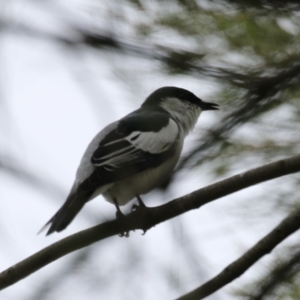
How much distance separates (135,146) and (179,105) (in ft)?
3.34

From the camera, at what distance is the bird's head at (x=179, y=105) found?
4.80m

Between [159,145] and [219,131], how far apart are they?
5.96ft

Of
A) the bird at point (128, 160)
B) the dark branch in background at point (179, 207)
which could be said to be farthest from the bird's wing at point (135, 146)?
the dark branch in background at point (179, 207)

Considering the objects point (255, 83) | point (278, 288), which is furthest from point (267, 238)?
point (255, 83)

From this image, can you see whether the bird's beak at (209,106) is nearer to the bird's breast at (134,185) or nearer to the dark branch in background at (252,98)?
the bird's breast at (134,185)

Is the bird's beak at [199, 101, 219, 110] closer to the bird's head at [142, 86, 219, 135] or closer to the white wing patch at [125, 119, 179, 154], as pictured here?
the white wing patch at [125, 119, 179, 154]

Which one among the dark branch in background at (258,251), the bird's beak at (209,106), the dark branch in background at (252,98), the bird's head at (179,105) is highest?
the dark branch in background at (252,98)

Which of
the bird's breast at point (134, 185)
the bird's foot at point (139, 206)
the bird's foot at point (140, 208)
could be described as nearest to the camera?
the bird's foot at point (140, 208)

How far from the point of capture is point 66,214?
132 inches

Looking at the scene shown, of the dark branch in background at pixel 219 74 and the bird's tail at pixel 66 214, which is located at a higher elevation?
the dark branch in background at pixel 219 74

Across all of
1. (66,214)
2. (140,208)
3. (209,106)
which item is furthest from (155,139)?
(66,214)

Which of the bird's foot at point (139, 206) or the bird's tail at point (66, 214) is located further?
the bird's foot at point (139, 206)

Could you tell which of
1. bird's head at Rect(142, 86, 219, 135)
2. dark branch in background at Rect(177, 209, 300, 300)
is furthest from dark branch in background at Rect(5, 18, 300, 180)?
bird's head at Rect(142, 86, 219, 135)

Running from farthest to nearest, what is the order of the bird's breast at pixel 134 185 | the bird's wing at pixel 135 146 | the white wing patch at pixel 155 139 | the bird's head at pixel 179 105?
the bird's head at pixel 179 105 → the white wing patch at pixel 155 139 → the bird's breast at pixel 134 185 → the bird's wing at pixel 135 146
